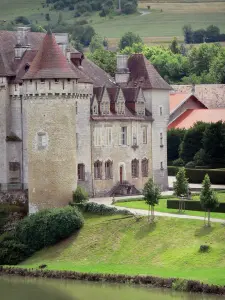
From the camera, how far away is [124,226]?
84.6 metres

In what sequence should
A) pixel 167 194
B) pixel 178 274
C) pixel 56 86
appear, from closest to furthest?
pixel 178 274 → pixel 56 86 → pixel 167 194

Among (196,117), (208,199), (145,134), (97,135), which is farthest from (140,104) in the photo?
(196,117)

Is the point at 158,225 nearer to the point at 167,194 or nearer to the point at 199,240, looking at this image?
the point at 199,240

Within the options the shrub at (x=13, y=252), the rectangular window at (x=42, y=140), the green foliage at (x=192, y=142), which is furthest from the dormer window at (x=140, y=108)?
the shrub at (x=13, y=252)

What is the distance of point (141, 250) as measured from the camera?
3187 inches

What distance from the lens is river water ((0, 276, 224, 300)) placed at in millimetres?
72688

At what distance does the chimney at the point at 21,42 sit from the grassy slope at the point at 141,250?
39.3ft

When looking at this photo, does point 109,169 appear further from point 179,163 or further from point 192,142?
point 192,142

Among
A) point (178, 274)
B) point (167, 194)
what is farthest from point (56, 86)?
point (178, 274)

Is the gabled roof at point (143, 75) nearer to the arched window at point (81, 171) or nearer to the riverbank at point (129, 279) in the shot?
the arched window at point (81, 171)

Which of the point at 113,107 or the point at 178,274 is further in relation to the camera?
the point at 113,107

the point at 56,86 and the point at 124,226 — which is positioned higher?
the point at 56,86

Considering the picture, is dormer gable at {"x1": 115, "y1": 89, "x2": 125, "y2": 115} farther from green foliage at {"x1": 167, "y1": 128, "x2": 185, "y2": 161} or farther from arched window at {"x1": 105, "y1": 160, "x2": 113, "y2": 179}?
green foliage at {"x1": 167, "y1": 128, "x2": 185, "y2": 161}

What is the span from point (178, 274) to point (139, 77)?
25438mm
